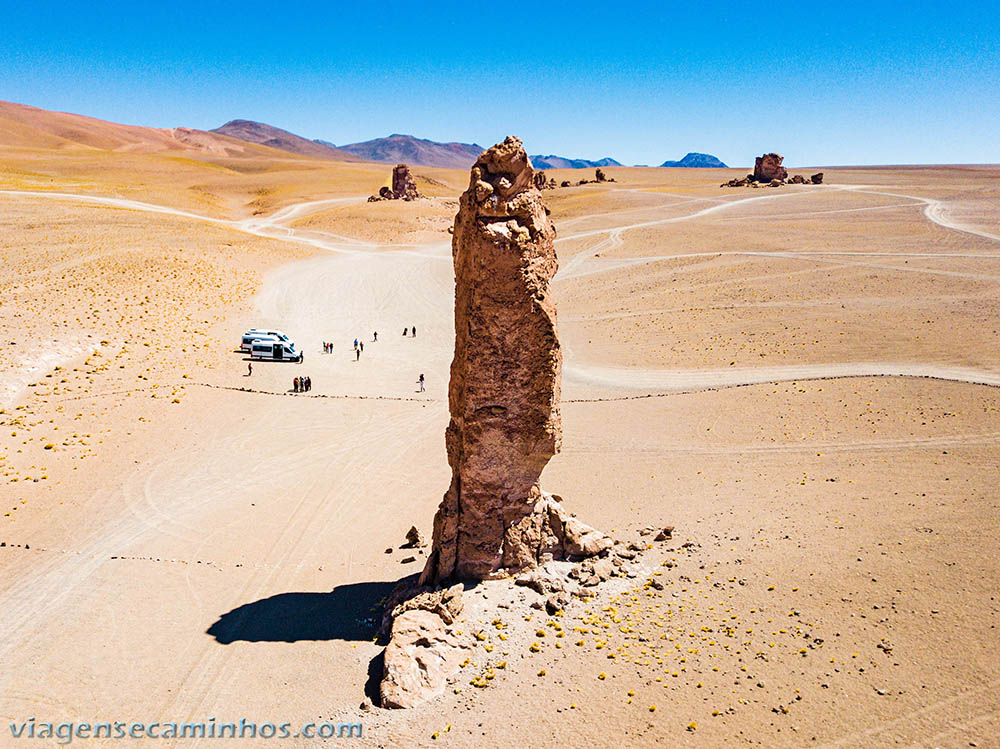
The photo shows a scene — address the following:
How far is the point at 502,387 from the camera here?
13.4 metres

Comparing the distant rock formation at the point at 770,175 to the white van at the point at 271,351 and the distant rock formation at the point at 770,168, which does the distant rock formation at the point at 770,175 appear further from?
the white van at the point at 271,351

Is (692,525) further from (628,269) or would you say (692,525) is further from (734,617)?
(628,269)

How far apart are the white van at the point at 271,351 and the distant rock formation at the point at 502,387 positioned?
23.6 meters

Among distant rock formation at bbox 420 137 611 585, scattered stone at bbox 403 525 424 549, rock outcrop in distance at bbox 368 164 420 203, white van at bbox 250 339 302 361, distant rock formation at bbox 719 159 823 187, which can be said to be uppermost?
distant rock formation at bbox 719 159 823 187

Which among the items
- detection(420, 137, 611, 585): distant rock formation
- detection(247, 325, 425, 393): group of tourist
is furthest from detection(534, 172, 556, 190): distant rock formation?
detection(420, 137, 611, 585): distant rock formation

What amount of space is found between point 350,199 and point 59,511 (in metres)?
96.9

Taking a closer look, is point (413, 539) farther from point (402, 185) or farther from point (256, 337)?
point (402, 185)

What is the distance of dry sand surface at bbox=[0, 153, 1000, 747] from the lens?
10.7 metres

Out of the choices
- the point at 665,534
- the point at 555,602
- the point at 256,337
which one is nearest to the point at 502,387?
the point at 555,602

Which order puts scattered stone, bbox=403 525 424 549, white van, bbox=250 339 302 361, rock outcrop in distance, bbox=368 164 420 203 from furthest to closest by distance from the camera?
rock outcrop in distance, bbox=368 164 420 203 → white van, bbox=250 339 302 361 → scattered stone, bbox=403 525 424 549

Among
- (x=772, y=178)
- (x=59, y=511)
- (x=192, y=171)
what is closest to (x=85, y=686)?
(x=59, y=511)

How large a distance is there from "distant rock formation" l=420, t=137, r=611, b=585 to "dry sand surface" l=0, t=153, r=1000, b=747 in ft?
3.88

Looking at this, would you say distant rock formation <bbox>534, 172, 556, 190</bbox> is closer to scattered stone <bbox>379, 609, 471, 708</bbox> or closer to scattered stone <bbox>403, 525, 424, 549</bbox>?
scattered stone <bbox>403, 525, 424, 549</bbox>

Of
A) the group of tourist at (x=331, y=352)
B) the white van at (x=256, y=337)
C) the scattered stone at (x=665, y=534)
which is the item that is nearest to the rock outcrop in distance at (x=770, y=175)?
the group of tourist at (x=331, y=352)
